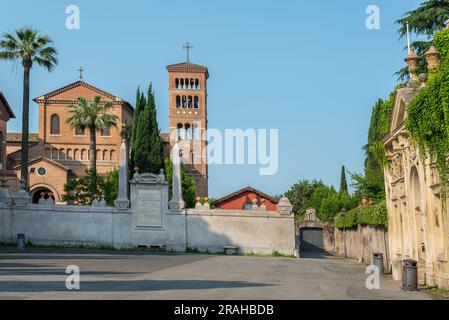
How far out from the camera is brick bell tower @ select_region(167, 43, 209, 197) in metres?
80.9

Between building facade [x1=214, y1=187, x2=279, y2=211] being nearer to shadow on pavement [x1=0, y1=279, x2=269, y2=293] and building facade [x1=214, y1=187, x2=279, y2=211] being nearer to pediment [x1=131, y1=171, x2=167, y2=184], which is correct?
pediment [x1=131, y1=171, x2=167, y2=184]

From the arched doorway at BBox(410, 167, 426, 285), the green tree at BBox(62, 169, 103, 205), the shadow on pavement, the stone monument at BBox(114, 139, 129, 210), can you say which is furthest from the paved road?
the green tree at BBox(62, 169, 103, 205)

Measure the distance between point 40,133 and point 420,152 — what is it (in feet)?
202

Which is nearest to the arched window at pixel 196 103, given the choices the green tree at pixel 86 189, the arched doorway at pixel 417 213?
the green tree at pixel 86 189

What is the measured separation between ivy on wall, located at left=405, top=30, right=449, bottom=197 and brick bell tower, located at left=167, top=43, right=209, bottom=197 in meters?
64.4

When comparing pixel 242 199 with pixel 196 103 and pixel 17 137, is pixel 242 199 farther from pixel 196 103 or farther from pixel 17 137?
pixel 17 137

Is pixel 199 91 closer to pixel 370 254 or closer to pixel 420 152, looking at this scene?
pixel 370 254

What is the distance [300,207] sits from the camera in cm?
8431

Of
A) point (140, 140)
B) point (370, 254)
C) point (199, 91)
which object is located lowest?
point (370, 254)

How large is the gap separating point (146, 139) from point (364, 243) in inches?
1172

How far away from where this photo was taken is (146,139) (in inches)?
2272

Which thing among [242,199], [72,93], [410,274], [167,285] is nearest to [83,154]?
[72,93]

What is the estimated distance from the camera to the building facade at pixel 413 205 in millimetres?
16922
